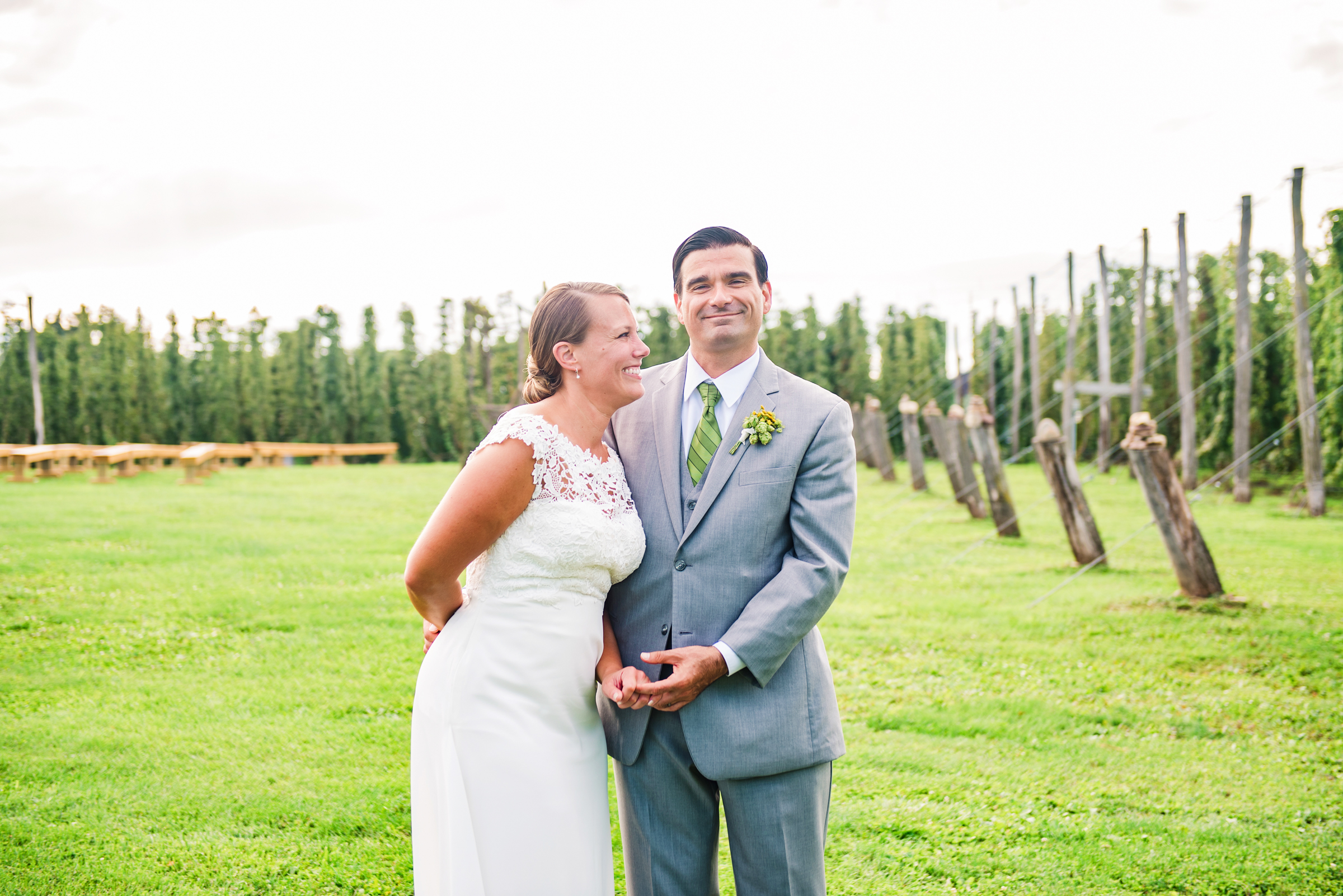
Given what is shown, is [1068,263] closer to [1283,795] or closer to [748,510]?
[1283,795]

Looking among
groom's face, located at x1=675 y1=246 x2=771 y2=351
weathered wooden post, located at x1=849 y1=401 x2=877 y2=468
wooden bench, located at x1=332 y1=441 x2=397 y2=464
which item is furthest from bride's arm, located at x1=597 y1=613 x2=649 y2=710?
wooden bench, located at x1=332 y1=441 x2=397 y2=464

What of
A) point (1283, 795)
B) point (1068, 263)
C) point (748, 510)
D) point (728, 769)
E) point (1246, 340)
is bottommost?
point (1283, 795)

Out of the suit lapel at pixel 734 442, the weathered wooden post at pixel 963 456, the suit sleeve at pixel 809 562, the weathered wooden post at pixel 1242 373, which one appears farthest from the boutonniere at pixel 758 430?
the weathered wooden post at pixel 1242 373

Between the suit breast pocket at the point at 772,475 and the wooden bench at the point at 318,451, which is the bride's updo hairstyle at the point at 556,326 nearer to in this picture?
the suit breast pocket at the point at 772,475

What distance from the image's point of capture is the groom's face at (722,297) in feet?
8.63

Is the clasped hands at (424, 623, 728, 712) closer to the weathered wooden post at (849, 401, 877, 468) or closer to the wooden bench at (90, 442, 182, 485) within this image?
the wooden bench at (90, 442, 182, 485)

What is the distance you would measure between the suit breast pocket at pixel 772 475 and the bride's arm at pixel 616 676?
24.0 inches

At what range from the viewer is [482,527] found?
236cm

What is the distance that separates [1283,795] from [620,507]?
3979mm

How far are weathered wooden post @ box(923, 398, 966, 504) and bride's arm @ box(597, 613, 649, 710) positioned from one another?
11.6m

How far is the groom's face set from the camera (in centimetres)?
263

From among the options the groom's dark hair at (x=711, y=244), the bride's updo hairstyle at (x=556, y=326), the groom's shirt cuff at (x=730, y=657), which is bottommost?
the groom's shirt cuff at (x=730, y=657)

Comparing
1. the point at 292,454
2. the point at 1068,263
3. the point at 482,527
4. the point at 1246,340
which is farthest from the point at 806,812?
the point at 292,454

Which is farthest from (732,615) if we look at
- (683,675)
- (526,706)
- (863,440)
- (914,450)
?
(863,440)
